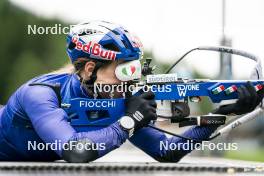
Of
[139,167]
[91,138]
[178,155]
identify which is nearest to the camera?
[139,167]

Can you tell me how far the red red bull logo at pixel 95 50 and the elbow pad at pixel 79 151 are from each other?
1.75 feet

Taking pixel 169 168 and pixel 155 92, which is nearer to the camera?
pixel 169 168

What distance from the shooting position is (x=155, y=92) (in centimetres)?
392

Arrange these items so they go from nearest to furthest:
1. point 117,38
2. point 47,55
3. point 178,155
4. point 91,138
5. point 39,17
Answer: point 91,138, point 117,38, point 178,155, point 39,17, point 47,55

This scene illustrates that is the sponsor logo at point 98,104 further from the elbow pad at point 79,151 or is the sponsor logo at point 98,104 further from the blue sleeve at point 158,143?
the blue sleeve at point 158,143

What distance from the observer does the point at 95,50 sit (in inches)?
160

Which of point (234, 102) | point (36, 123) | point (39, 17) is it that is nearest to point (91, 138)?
point (36, 123)

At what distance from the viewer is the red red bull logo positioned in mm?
4023

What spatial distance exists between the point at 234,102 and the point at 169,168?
1081 mm

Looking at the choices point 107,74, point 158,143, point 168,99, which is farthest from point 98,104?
point 158,143

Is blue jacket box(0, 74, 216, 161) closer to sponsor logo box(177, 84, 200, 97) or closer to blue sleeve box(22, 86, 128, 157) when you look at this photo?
blue sleeve box(22, 86, 128, 157)

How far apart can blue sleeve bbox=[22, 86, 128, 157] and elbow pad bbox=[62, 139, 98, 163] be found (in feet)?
0.08

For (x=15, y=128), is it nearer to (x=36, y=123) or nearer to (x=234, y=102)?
(x=36, y=123)

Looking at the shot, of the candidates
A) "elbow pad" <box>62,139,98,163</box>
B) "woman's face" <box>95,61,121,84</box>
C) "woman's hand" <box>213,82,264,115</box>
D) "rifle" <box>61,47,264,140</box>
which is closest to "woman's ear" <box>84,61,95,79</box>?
"woman's face" <box>95,61,121,84</box>
